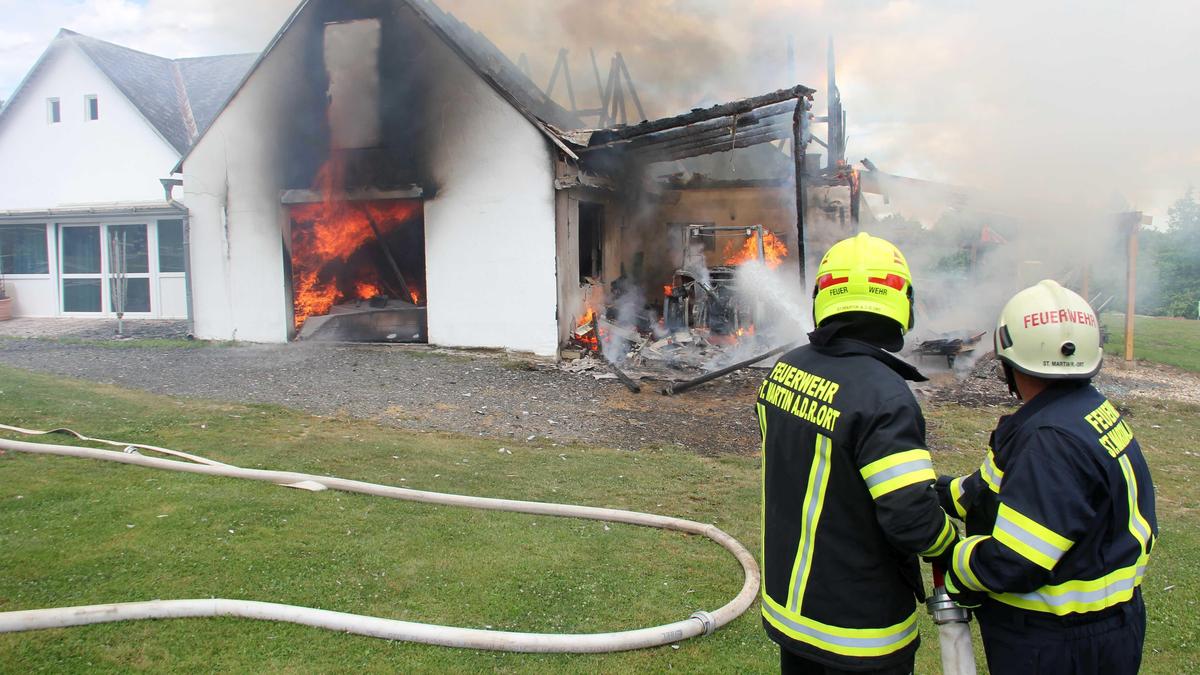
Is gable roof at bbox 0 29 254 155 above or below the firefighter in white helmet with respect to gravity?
above

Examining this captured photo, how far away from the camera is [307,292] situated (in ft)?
46.0

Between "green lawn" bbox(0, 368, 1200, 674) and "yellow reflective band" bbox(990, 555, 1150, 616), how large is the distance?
151cm

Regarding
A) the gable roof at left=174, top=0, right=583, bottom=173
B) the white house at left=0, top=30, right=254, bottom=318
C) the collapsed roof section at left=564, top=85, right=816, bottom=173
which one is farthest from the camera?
the white house at left=0, top=30, right=254, bottom=318

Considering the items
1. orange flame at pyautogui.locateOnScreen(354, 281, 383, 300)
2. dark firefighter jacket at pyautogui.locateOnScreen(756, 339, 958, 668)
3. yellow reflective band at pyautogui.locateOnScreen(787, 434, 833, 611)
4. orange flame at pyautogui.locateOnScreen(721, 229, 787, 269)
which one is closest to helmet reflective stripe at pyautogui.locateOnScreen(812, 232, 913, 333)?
dark firefighter jacket at pyautogui.locateOnScreen(756, 339, 958, 668)

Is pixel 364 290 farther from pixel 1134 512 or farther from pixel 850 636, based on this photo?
pixel 1134 512

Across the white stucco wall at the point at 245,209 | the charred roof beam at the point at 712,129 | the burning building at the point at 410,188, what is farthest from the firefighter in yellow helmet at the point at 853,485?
the white stucco wall at the point at 245,209

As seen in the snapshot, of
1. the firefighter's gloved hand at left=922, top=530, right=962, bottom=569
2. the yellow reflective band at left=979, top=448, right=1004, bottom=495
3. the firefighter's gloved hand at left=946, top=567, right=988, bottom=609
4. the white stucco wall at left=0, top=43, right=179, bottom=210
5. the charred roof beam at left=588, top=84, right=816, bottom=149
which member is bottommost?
the firefighter's gloved hand at left=946, top=567, right=988, bottom=609

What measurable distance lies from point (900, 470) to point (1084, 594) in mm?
620

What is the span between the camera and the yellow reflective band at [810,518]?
209 centimetres

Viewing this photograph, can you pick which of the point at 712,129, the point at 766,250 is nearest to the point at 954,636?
the point at 712,129

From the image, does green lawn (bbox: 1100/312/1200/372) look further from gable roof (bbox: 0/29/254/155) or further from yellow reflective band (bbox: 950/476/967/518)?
gable roof (bbox: 0/29/254/155)

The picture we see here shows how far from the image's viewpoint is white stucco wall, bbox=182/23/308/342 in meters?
12.9

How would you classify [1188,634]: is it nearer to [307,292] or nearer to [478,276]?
[478,276]

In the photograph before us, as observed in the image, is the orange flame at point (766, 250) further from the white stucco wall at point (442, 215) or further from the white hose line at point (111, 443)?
the white hose line at point (111, 443)
